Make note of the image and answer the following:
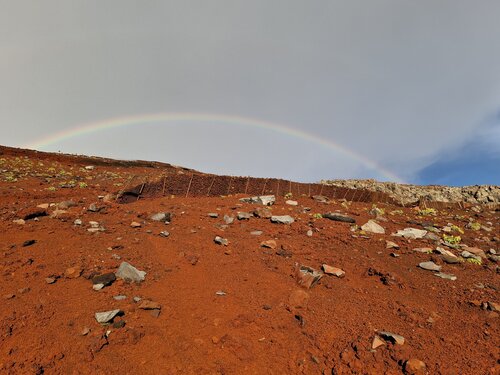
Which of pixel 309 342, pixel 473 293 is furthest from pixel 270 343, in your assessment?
pixel 473 293

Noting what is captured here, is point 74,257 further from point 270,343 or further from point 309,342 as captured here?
point 309,342

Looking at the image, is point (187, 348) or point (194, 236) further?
point (194, 236)

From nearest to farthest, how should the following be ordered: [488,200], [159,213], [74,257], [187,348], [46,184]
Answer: [187,348] → [74,257] → [159,213] → [46,184] → [488,200]

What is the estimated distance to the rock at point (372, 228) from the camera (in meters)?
8.55

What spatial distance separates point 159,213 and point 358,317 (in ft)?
19.3

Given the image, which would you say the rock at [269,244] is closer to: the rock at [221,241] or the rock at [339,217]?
the rock at [221,241]

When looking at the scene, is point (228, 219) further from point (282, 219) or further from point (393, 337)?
point (393, 337)

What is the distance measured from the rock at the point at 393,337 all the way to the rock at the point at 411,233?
485cm

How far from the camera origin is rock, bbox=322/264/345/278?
5.87 m

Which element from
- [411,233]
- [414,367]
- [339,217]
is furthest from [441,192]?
[414,367]

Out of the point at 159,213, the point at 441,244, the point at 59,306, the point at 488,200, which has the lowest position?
the point at 59,306

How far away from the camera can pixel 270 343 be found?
3920 mm

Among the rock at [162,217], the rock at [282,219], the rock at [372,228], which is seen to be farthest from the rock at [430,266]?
the rock at [162,217]

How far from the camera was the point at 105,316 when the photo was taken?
4004 millimetres
